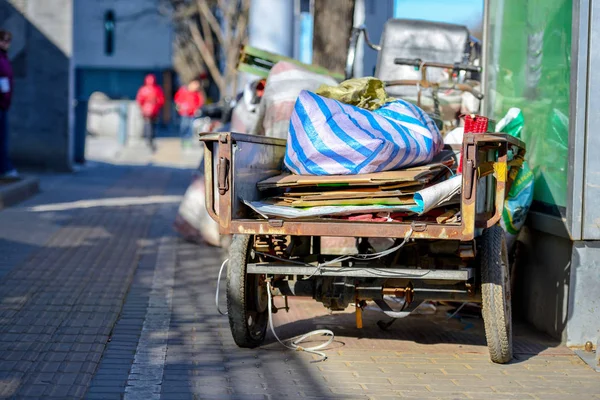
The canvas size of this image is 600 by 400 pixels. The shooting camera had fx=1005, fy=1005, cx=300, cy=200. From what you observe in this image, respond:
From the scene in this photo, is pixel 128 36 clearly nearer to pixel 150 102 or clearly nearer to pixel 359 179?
pixel 150 102

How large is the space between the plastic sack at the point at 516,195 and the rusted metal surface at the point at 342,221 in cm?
113

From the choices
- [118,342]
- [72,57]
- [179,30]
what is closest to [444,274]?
[118,342]

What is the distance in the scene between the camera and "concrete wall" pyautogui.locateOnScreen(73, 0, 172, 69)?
46.5 m

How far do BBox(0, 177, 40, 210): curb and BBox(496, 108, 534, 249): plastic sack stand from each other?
760 cm

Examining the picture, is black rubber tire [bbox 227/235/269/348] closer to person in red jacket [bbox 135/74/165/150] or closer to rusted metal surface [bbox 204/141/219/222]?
rusted metal surface [bbox 204/141/219/222]

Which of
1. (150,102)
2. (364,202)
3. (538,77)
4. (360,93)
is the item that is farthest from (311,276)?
(150,102)

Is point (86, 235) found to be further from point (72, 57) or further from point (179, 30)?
point (179, 30)

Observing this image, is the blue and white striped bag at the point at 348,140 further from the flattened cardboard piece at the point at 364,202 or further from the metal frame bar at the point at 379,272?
the metal frame bar at the point at 379,272

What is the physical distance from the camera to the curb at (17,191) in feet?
42.1

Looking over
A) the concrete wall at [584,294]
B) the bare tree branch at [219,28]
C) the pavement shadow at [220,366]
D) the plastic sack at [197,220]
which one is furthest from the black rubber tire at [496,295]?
the bare tree branch at [219,28]

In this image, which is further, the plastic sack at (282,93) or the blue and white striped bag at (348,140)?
the plastic sack at (282,93)

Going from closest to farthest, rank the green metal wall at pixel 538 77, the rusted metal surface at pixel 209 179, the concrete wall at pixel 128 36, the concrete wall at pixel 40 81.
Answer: the rusted metal surface at pixel 209 179, the green metal wall at pixel 538 77, the concrete wall at pixel 40 81, the concrete wall at pixel 128 36

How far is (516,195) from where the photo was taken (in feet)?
23.1

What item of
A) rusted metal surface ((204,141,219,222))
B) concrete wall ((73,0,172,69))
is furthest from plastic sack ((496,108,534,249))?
concrete wall ((73,0,172,69))
